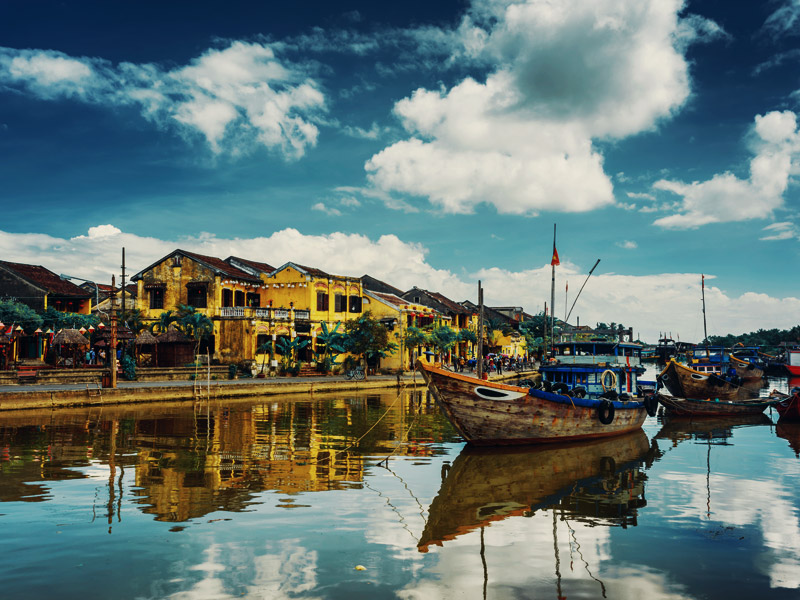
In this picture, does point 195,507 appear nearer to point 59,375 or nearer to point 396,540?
point 396,540

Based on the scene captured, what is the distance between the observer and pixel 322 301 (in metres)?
48.6

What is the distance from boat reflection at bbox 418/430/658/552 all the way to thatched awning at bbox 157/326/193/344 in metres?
28.3

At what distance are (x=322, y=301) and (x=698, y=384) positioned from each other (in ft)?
90.5

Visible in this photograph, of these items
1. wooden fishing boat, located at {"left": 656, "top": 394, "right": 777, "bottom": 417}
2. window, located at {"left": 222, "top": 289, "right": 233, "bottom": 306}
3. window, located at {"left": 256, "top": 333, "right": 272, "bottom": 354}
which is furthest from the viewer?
window, located at {"left": 222, "top": 289, "right": 233, "bottom": 306}

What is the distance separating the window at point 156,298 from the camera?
46844 mm

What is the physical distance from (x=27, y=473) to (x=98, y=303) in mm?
44495

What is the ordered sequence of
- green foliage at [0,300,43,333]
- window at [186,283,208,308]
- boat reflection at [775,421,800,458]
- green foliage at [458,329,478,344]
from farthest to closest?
green foliage at [458,329,478,344] < window at [186,283,208,308] < green foliage at [0,300,43,333] < boat reflection at [775,421,800,458]

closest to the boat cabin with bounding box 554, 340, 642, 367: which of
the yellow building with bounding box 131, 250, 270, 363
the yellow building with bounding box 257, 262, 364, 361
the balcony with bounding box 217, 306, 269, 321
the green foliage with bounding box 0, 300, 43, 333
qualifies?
the yellow building with bounding box 257, 262, 364, 361

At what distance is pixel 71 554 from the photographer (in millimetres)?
8523

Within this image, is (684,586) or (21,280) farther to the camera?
(21,280)

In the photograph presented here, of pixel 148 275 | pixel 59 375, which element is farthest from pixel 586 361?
pixel 148 275

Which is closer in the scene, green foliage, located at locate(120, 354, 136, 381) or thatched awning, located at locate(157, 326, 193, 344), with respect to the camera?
green foliage, located at locate(120, 354, 136, 381)

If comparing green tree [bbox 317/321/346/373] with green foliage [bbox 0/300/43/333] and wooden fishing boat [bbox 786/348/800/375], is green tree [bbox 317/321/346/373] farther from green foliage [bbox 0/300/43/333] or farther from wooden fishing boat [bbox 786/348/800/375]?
wooden fishing boat [bbox 786/348/800/375]

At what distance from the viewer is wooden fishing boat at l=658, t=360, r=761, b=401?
1340 inches
